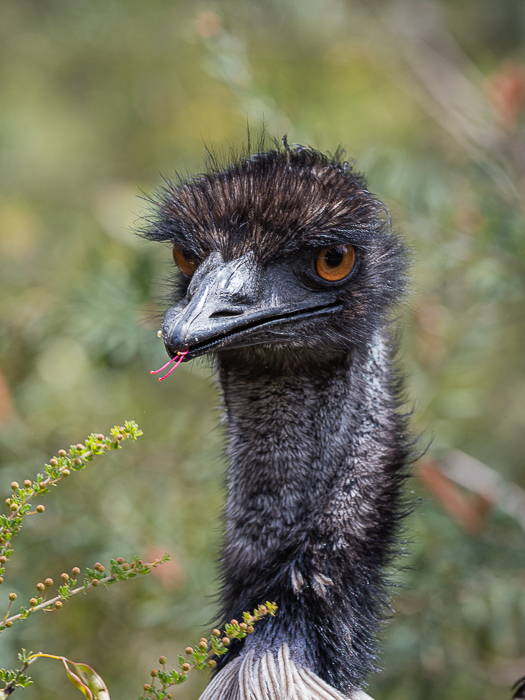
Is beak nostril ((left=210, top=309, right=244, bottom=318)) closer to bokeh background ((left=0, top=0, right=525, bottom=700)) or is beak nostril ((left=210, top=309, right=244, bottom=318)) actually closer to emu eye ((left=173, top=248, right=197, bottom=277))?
emu eye ((left=173, top=248, right=197, bottom=277))

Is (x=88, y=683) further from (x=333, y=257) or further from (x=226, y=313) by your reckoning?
(x=333, y=257)

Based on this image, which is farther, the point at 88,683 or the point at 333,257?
the point at 333,257

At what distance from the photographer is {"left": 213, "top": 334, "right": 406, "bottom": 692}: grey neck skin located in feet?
6.88

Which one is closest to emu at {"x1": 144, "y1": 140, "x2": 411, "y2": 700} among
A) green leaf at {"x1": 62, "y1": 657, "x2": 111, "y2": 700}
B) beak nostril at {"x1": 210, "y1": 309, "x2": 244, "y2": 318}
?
beak nostril at {"x1": 210, "y1": 309, "x2": 244, "y2": 318}

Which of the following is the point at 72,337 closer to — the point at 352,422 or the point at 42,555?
the point at 42,555

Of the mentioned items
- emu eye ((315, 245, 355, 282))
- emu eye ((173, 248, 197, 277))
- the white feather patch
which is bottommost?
the white feather patch

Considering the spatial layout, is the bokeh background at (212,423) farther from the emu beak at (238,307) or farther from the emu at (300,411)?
the emu beak at (238,307)

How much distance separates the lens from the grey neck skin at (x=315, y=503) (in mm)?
2098

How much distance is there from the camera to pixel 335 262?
2201 millimetres

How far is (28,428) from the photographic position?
4254 millimetres

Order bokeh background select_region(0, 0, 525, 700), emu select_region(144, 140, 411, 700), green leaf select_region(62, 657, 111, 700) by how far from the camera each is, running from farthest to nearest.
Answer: bokeh background select_region(0, 0, 525, 700) → emu select_region(144, 140, 411, 700) → green leaf select_region(62, 657, 111, 700)

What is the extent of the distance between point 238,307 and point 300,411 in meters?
0.37

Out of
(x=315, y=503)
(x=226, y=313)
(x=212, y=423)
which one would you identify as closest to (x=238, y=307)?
(x=226, y=313)

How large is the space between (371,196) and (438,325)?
1.79m
